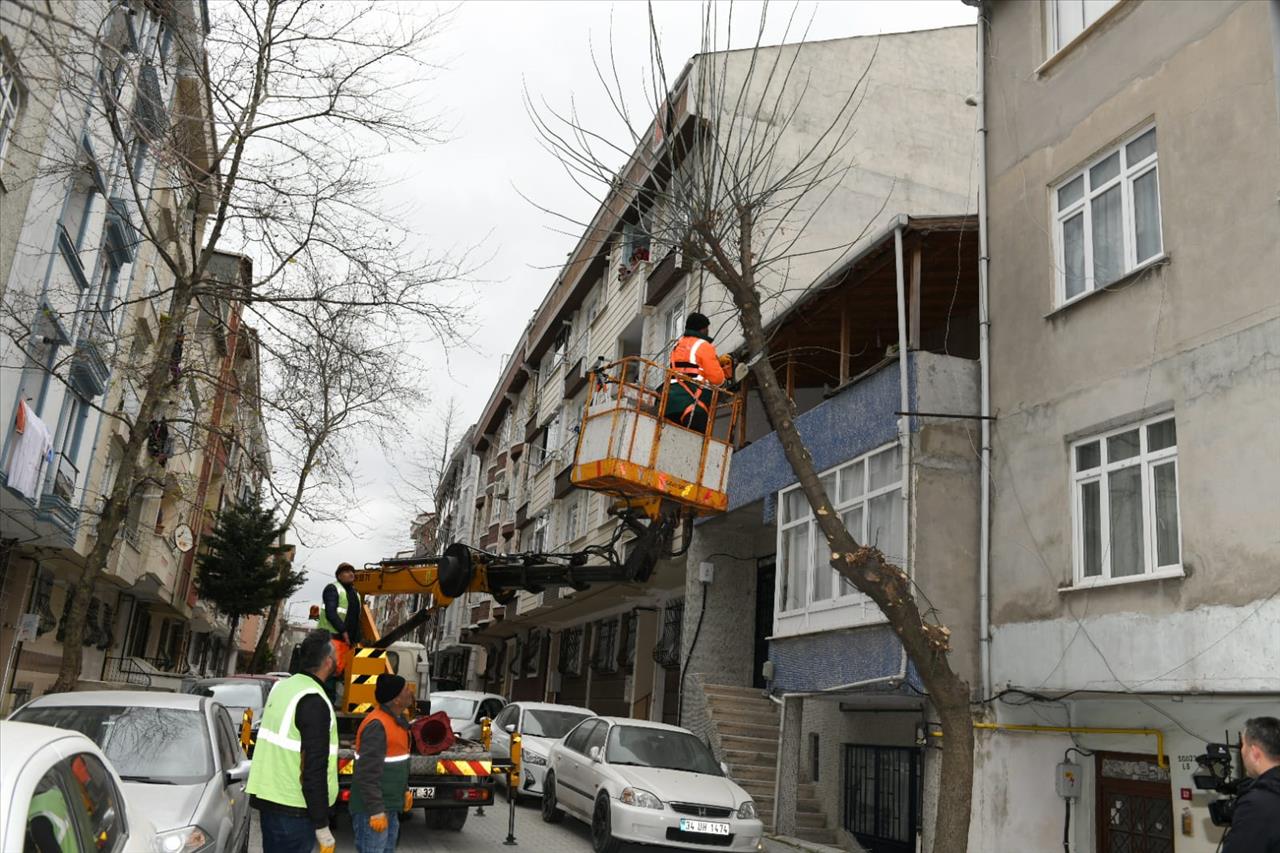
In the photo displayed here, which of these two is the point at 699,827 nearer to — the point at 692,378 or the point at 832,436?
the point at 692,378

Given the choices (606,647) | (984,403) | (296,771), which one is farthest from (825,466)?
(606,647)

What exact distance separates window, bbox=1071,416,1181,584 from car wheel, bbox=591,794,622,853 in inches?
224

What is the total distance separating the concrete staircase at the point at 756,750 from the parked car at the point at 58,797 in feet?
39.0

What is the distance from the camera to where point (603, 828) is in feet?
37.4

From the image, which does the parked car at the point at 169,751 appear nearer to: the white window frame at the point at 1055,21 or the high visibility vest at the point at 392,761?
the high visibility vest at the point at 392,761

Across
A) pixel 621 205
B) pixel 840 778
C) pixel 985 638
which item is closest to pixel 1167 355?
pixel 985 638

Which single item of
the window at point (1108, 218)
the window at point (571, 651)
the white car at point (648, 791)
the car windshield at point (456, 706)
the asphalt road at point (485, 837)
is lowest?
the asphalt road at point (485, 837)

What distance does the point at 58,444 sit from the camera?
18.1 m

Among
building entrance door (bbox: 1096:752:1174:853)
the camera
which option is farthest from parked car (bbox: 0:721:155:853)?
building entrance door (bbox: 1096:752:1174:853)

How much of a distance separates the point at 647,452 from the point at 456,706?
10.8 metres

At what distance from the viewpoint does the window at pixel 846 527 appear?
13.0m

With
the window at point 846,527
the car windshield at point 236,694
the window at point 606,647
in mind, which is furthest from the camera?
the window at point 606,647

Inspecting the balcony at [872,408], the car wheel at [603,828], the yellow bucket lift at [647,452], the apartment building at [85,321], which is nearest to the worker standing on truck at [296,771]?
the apartment building at [85,321]

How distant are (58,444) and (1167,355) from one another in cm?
1742
